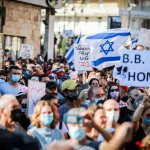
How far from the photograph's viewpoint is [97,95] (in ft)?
28.0

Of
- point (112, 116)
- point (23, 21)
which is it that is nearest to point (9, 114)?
point (112, 116)

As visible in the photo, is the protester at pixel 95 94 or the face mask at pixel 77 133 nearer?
the face mask at pixel 77 133

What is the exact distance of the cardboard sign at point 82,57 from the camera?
13.9 metres

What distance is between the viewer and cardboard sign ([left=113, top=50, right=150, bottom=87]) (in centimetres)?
866

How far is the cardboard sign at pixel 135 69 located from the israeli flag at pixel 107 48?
14.4 feet

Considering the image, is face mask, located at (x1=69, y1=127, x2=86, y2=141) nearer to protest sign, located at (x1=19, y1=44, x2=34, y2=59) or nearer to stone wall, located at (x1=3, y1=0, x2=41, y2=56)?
protest sign, located at (x1=19, y1=44, x2=34, y2=59)

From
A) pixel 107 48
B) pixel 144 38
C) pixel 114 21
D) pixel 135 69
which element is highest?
pixel 114 21

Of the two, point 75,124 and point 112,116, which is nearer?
point 75,124

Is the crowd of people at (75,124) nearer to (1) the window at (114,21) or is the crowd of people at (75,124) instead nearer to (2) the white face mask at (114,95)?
(2) the white face mask at (114,95)

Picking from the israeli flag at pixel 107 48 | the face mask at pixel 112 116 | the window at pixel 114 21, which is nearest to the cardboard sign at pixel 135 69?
the face mask at pixel 112 116

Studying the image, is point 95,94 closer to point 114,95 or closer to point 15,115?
point 114,95

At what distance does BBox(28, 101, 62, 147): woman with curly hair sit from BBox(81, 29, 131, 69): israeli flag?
24.6ft

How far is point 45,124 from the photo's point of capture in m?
5.75

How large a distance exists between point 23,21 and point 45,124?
2676 cm
